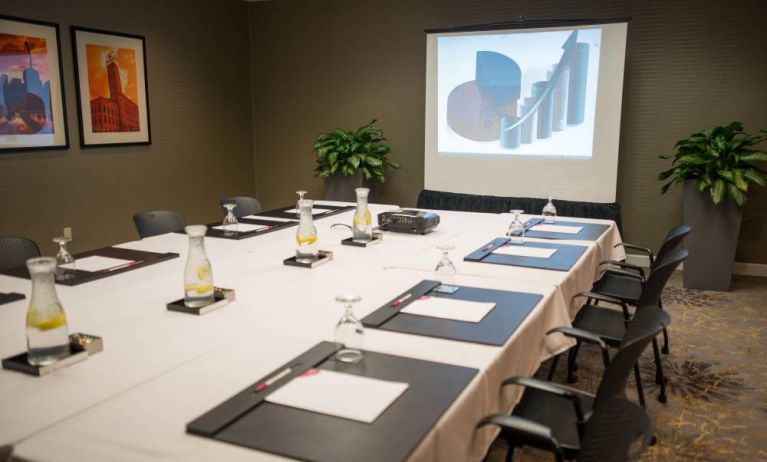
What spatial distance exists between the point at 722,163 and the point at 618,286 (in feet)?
6.63

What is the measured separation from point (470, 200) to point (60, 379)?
16.7 ft

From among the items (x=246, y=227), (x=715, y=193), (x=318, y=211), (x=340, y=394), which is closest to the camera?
(x=340, y=394)

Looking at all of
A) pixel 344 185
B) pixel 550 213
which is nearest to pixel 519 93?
pixel 344 185

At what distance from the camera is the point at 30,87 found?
16.5 feet

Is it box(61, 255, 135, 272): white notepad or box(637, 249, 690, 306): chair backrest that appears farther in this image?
box(61, 255, 135, 272): white notepad

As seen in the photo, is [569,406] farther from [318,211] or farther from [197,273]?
[318,211]

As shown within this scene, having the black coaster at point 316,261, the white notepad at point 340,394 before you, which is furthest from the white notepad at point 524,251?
the white notepad at point 340,394

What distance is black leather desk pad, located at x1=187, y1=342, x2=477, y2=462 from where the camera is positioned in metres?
1.23

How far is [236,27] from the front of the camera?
734 cm

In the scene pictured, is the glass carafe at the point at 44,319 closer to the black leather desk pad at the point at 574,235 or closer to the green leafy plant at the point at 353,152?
the black leather desk pad at the point at 574,235

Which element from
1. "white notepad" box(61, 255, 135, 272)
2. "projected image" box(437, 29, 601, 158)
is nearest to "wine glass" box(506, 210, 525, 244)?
"white notepad" box(61, 255, 135, 272)

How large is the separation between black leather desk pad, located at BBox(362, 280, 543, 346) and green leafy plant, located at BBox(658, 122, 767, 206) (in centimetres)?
338

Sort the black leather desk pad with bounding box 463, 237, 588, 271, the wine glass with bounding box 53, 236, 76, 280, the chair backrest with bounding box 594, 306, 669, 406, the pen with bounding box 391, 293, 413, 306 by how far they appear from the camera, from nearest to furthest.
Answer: the chair backrest with bounding box 594, 306, 669, 406 < the pen with bounding box 391, 293, 413, 306 < the wine glass with bounding box 53, 236, 76, 280 < the black leather desk pad with bounding box 463, 237, 588, 271

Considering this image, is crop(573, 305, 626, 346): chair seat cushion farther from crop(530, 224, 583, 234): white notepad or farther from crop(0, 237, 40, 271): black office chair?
crop(0, 237, 40, 271): black office chair
